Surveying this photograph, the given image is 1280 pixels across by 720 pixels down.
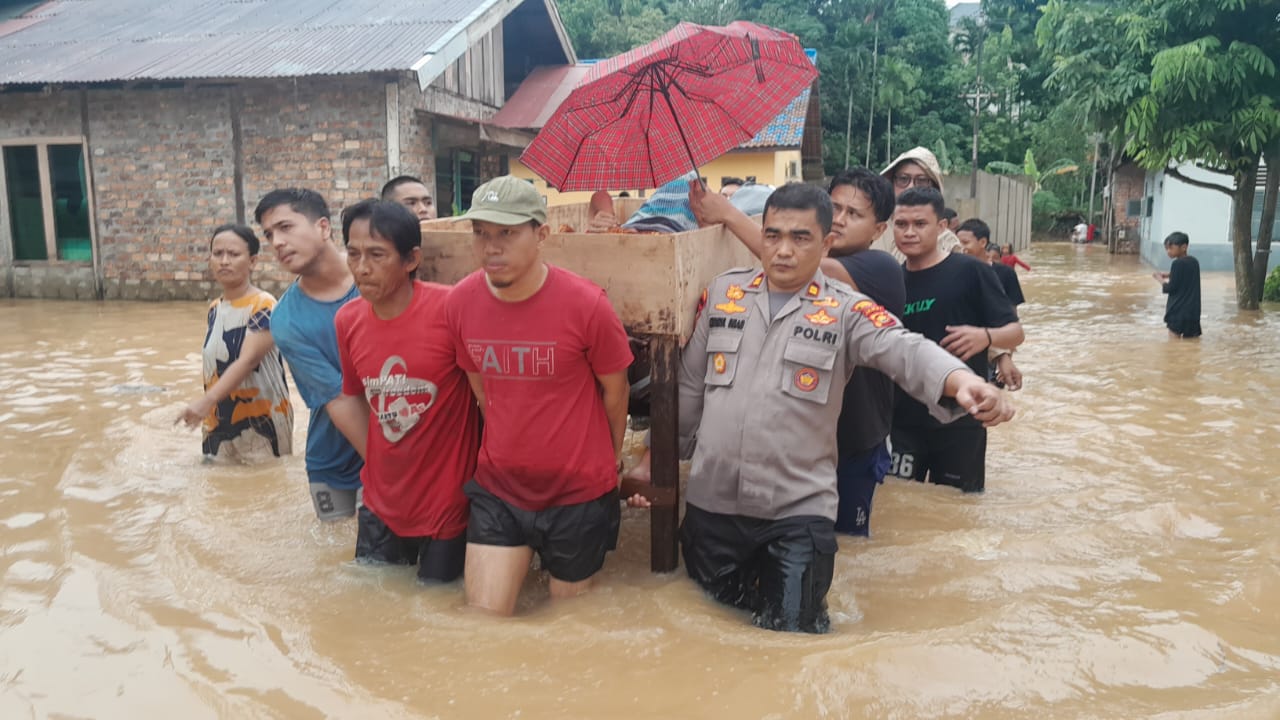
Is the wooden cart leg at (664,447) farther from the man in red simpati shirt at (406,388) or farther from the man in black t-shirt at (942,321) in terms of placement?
the man in black t-shirt at (942,321)


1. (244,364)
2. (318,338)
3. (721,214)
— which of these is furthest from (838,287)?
(244,364)

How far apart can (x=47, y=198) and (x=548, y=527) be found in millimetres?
14113

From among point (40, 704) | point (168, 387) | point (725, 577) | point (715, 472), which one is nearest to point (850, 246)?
point (715, 472)

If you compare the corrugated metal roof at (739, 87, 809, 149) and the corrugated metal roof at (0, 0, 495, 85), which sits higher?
the corrugated metal roof at (0, 0, 495, 85)

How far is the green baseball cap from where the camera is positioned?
3.06m

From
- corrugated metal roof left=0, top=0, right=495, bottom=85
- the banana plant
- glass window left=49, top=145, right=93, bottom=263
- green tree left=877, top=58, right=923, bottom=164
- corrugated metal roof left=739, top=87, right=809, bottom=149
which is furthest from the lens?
the banana plant

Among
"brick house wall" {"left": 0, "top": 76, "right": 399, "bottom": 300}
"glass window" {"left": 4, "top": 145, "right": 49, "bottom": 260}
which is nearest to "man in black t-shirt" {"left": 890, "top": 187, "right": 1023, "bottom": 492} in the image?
"brick house wall" {"left": 0, "top": 76, "right": 399, "bottom": 300}

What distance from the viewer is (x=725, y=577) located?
11.3 ft

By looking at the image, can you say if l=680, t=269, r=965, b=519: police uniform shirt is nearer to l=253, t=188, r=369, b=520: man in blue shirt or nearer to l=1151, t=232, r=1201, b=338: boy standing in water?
l=253, t=188, r=369, b=520: man in blue shirt

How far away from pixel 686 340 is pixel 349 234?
4.18 feet

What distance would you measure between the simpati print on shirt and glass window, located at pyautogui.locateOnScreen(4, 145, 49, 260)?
13.7 meters

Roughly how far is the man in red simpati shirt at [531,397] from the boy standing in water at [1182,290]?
9.69 meters

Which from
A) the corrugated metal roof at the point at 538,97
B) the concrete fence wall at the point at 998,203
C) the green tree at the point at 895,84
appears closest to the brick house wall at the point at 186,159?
the corrugated metal roof at the point at 538,97

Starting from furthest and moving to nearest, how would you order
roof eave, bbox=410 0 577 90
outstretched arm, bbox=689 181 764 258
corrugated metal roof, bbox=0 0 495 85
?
corrugated metal roof, bbox=0 0 495 85, roof eave, bbox=410 0 577 90, outstretched arm, bbox=689 181 764 258
